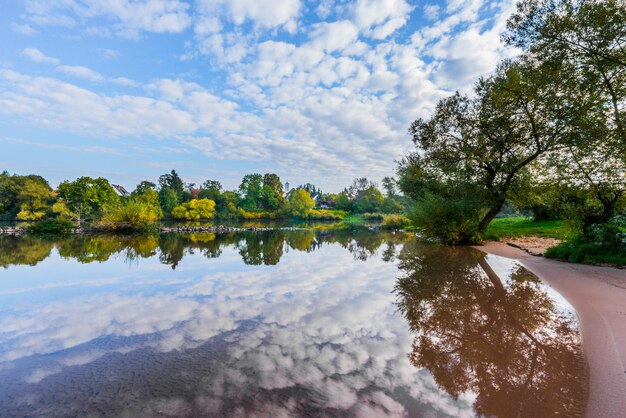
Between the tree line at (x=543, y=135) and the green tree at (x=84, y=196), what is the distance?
36.5m

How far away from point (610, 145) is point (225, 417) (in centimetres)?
1653

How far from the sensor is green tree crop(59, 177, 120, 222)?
3716 centimetres

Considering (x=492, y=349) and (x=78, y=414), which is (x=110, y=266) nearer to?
(x=78, y=414)

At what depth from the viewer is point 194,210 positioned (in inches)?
2154

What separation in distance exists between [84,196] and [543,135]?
45.3 m

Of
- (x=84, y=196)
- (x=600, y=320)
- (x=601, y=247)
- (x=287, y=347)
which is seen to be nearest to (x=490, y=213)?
(x=601, y=247)

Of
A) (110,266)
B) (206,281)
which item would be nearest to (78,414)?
(206,281)

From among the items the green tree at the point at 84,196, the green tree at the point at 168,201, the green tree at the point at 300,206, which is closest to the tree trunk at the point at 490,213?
the green tree at the point at 84,196

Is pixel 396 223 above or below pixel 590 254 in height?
below

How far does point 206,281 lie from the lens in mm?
8477

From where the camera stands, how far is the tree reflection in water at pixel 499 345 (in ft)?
10.2

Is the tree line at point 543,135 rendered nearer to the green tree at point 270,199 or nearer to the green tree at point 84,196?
the green tree at point 84,196

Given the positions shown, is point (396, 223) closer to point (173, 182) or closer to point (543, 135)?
point (543, 135)

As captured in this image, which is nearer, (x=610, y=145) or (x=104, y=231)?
(x=610, y=145)
